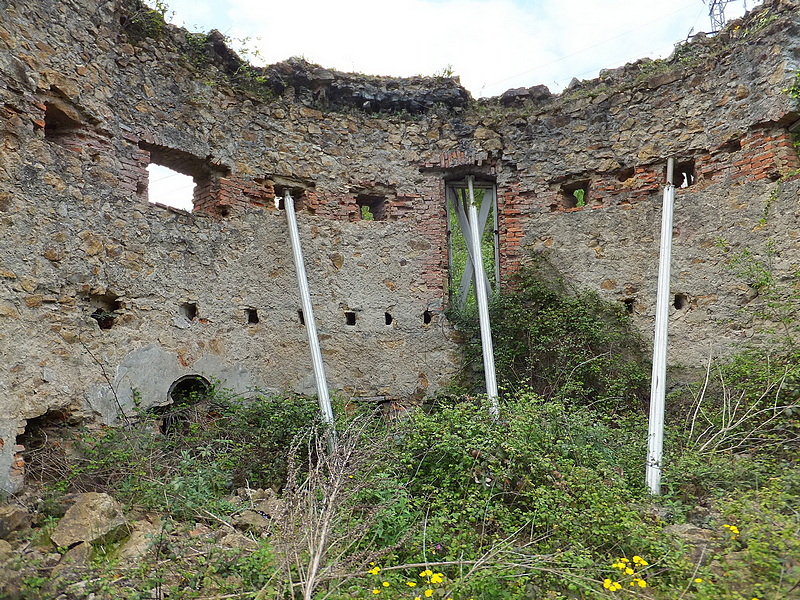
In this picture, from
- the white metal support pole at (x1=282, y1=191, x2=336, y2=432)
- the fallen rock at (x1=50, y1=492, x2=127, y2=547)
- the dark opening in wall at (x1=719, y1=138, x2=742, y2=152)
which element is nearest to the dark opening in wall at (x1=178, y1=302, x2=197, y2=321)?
the white metal support pole at (x1=282, y1=191, x2=336, y2=432)

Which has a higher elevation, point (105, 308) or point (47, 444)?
point (105, 308)

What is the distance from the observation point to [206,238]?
6.53 meters

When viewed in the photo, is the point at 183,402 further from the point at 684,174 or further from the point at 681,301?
the point at 684,174

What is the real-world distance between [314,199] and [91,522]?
4.53 meters

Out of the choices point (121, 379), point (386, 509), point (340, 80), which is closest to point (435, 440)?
point (386, 509)

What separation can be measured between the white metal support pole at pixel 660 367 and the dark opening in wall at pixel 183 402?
4073mm

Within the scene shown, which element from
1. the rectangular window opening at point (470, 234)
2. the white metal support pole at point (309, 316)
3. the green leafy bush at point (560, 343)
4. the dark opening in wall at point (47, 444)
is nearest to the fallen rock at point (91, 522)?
the dark opening in wall at point (47, 444)

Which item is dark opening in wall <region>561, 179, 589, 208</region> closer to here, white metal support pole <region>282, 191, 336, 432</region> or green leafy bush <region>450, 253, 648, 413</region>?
green leafy bush <region>450, 253, 648, 413</region>

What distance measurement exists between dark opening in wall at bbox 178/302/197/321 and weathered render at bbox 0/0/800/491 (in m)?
0.02

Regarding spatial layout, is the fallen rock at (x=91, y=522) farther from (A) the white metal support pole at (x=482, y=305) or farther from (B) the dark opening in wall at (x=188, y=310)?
(A) the white metal support pole at (x=482, y=305)

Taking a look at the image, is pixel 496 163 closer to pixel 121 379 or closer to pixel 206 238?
pixel 206 238

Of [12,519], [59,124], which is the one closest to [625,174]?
[59,124]

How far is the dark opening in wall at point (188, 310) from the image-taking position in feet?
20.3

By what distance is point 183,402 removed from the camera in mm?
6027
